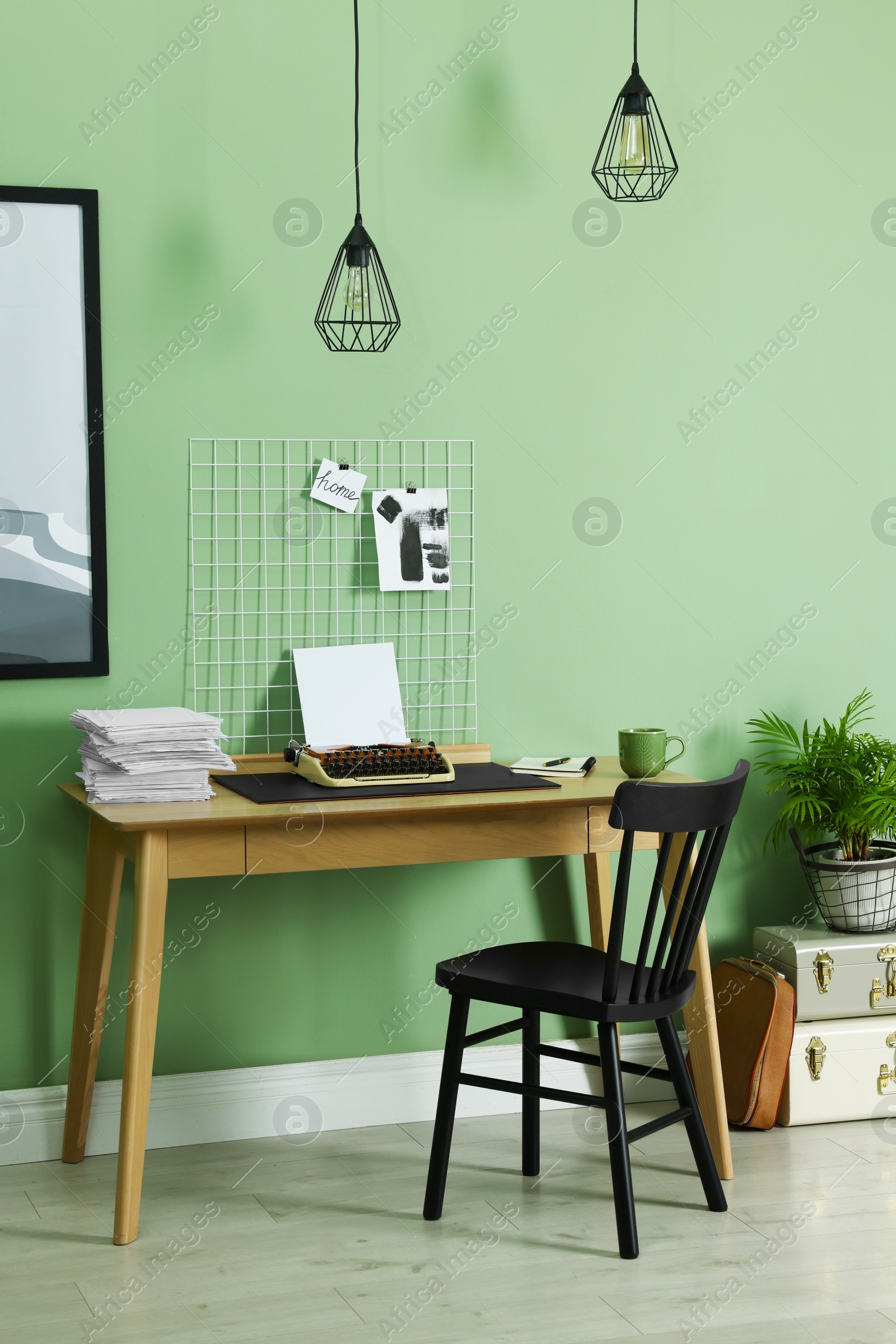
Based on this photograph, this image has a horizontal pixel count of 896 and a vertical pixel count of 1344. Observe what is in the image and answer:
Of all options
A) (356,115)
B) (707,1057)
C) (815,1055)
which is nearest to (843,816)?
(815,1055)

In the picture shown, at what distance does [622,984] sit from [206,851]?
0.80 m

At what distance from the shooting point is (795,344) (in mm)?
3234

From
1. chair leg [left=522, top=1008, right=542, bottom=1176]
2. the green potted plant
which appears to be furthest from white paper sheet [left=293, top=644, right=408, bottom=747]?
the green potted plant

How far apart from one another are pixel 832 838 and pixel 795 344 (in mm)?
1248

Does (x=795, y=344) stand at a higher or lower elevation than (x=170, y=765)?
higher

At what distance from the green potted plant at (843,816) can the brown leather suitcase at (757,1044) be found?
26 cm

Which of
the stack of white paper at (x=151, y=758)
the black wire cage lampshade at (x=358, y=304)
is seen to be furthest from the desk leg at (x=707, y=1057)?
the black wire cage lampshade at (x=358, y=304)

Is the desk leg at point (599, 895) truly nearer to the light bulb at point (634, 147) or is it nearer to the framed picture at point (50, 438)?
the framed picture at point (50, 438)

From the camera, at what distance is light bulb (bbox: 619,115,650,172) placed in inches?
106

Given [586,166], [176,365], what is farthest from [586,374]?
[176,365]

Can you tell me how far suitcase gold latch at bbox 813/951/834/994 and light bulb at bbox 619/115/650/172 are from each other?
178 cm

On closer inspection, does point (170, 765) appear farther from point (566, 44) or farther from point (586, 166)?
point (566, 44)

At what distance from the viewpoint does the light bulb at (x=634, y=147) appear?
2.69 metres

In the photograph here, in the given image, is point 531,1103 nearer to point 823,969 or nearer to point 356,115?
point 823,969
